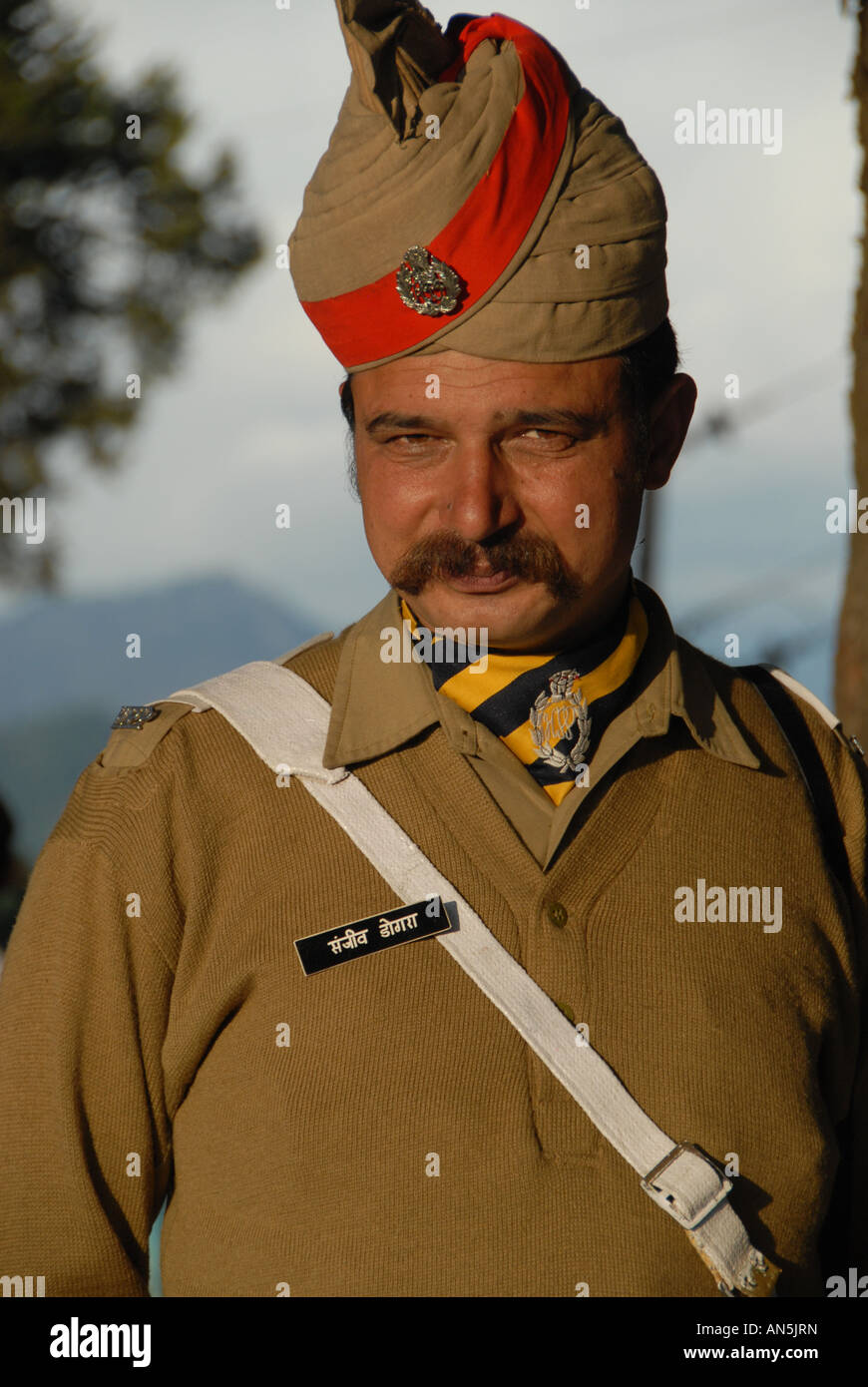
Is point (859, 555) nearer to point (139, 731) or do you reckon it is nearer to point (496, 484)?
point (496, 484)

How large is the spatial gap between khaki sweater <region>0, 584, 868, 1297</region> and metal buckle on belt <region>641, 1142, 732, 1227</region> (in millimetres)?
30

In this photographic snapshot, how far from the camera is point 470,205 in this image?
2.14 meters

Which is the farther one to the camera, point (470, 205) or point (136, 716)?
point (136, 716)

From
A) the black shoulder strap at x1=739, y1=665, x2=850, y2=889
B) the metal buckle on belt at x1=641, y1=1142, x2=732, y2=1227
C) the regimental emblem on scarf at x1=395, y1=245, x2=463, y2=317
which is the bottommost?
the metal buckle on belt at x1=641, y1=1142, x2=732, y2=1227

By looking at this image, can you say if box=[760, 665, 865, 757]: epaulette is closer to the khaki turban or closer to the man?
the man

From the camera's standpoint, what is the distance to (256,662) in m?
2.43

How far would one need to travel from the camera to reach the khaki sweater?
2061mm

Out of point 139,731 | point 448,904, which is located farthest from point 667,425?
point 139,731

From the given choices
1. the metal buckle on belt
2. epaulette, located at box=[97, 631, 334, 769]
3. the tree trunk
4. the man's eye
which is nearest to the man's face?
the man's eye

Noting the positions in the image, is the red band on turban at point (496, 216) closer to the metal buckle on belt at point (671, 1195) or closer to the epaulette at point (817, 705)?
the epaulette at point (817, 705)

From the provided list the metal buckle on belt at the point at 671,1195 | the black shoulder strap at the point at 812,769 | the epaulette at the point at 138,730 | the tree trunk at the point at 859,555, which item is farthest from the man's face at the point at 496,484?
the tree trunk at the point at 859,555

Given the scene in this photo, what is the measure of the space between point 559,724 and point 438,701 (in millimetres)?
188

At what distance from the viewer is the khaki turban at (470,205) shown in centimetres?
213
